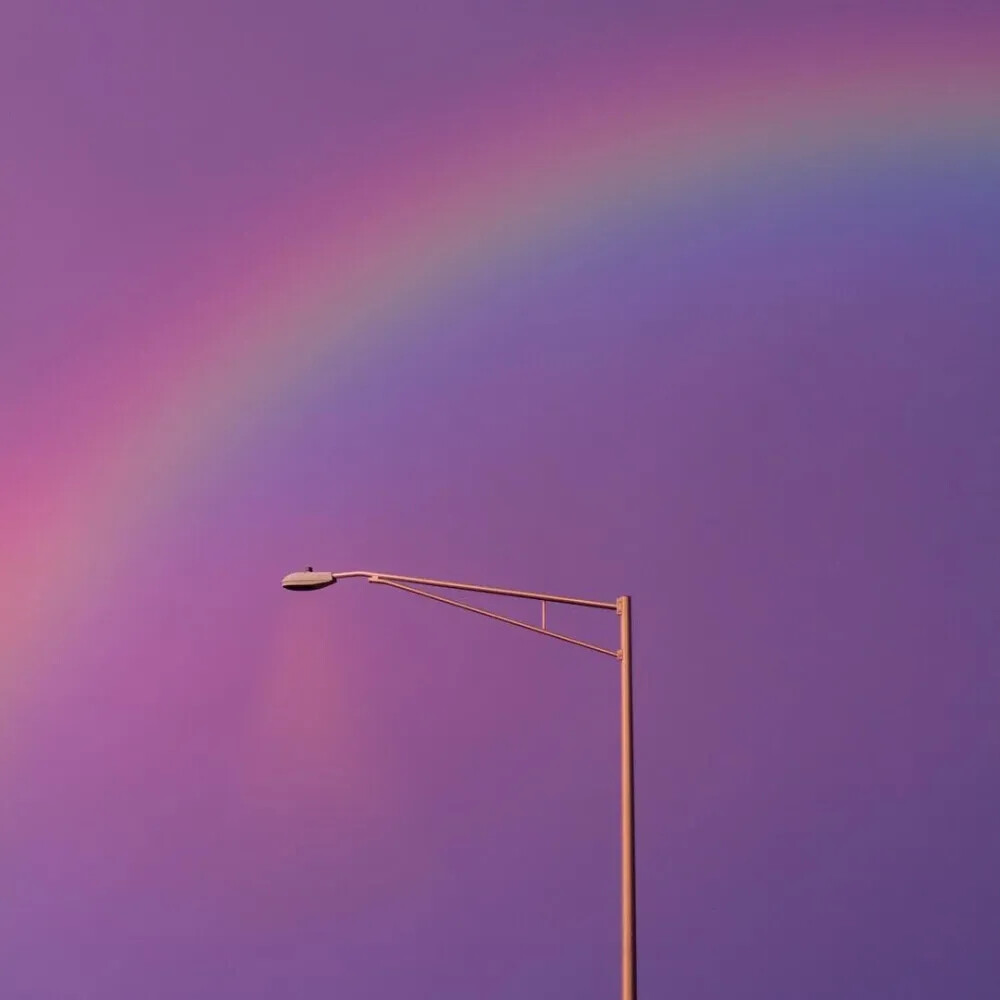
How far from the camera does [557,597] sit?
47.4ft

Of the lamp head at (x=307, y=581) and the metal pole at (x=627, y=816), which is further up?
the lamp head at (x=307, y=581)

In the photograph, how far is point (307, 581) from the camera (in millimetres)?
15227

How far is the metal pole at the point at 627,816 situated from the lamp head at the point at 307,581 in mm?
2863

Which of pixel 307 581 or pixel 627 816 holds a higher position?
pixel 307 581

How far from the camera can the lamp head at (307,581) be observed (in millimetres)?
15227

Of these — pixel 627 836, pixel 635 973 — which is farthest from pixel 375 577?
pixel 635 973

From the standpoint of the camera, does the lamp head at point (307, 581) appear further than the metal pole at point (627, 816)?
Yes

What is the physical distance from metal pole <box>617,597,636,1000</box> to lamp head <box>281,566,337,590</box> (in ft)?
9.39

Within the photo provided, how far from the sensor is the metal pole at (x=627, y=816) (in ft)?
43.3

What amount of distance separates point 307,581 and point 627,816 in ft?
12.6

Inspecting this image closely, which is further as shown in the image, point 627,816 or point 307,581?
point 307,581

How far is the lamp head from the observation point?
15.2m

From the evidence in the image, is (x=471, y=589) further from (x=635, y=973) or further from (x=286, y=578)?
(x=635, y=973)

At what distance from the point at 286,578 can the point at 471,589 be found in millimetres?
1940
